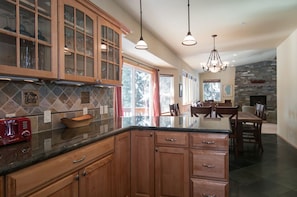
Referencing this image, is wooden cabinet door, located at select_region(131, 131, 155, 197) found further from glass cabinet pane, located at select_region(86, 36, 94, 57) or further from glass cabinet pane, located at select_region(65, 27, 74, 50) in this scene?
glass cabinet pane, located at select_region(65, 27, 74, 50)

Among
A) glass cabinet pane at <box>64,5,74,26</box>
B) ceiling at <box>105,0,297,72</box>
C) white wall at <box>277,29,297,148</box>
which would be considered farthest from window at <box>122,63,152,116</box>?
white wall at <box>277,29,297,148</box>

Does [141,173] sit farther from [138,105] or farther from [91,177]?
[138,105]

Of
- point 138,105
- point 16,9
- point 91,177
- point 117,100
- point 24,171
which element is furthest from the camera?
point 138,105

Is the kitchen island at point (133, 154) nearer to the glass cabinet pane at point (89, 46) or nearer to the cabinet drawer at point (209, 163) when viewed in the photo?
the cabinet drawer at point (209, 163)

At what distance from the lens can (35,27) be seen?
5.09 ft

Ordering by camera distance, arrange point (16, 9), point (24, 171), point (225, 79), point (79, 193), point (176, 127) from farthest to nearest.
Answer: point (225, 79) < point (176, 127) < point (79, 193) < point (16, 9) < point (24, 171)

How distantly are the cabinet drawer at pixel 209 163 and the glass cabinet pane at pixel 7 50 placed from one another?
174 cm

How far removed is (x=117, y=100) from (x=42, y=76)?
2615 mm

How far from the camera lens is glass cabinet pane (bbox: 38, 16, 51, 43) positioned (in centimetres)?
160

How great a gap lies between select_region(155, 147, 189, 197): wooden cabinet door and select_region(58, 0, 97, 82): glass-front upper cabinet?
3.62ft

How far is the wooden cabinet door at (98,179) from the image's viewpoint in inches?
62.8

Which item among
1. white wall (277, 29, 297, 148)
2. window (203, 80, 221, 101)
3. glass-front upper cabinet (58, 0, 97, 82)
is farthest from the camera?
window (203, 80, 221, 101)

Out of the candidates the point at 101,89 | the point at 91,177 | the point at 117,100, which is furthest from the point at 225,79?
the point at 91,177

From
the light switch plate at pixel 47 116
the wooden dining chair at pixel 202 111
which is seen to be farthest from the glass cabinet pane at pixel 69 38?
the wooden dining chair at pixel 202 111
